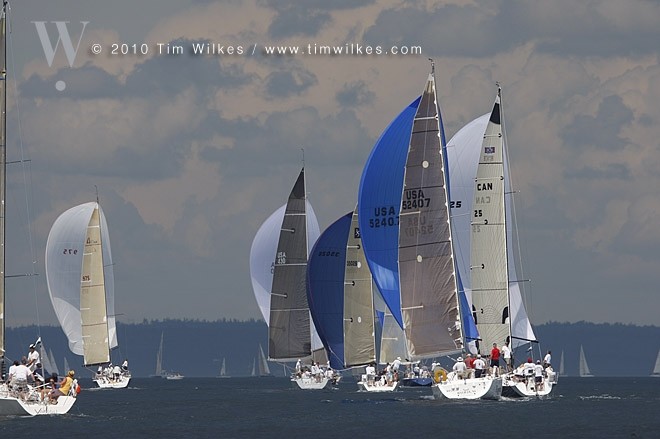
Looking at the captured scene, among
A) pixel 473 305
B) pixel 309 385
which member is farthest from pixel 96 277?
pixel 473 305

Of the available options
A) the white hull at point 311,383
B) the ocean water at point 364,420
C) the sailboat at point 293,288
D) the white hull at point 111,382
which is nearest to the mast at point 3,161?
the ocean water at point 364,420

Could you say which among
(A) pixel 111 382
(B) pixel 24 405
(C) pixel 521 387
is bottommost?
(A) pixel 111 382

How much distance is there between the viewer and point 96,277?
266ft

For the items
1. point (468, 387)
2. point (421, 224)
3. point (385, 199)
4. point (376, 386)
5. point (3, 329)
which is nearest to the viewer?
point (3, 329)

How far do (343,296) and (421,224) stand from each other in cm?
1963

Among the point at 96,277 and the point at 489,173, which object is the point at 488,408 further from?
the point at 96,277

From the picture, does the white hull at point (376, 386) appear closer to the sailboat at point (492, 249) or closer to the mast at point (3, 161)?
the sailboat at point (492, 249)

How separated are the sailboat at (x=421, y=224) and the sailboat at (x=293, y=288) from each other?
2309 centimetres

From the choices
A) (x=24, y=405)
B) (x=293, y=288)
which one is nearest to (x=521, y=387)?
(x=24, y=405)

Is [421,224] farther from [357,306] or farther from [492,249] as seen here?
[357,306]

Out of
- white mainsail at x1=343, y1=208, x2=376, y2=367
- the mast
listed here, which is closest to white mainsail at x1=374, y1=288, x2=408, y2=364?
white mainsail at x1=343, y1=208, x2=376, y2=367

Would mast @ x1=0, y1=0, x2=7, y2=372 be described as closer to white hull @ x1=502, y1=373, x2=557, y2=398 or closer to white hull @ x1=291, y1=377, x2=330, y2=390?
white hull @ x1=502, y1=373, x2=557, y2=398

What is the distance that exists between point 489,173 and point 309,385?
25.9 m

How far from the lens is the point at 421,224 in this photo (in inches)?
2039
